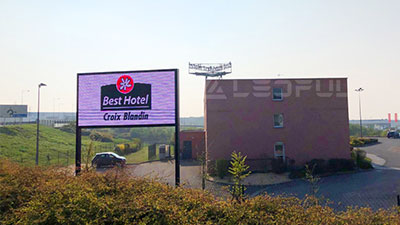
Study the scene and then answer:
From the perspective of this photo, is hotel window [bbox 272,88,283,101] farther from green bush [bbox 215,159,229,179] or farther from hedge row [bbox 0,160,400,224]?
hedge row [bbox 0,160,400,224]

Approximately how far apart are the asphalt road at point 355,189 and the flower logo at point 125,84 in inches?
299

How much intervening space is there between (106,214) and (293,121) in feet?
62.3

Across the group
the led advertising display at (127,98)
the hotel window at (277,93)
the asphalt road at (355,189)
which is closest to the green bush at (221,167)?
the asphalt road at (355,189)

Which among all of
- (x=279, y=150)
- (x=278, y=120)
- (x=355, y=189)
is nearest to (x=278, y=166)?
(x=279, y=150)

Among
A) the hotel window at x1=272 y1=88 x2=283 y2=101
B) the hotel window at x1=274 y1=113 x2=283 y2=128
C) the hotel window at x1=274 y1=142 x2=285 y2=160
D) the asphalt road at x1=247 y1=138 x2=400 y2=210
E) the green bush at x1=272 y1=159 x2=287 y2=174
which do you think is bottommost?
the asphalt road at x1=247 y1=138 x2=400 y2=210

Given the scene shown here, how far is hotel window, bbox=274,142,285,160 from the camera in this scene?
21.5 metres

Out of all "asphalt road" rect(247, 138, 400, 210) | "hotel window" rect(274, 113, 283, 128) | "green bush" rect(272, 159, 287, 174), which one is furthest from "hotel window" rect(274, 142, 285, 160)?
"asphalt road" rect(247, 138, 400, 210)

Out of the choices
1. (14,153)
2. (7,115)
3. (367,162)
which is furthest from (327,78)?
(7,115)

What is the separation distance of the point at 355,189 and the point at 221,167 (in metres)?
7.89

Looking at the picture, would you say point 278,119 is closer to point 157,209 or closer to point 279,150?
point 279,150

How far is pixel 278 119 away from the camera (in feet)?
72.0

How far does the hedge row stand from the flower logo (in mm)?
5769

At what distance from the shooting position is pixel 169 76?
36.1 feet

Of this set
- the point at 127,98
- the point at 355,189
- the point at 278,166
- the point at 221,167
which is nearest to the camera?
the point at 127,98
